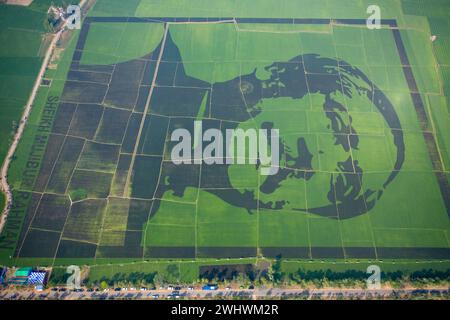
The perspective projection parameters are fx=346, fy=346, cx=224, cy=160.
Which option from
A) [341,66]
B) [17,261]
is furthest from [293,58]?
[17,261]

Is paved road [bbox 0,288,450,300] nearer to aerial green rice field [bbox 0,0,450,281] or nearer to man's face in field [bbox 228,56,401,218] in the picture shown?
aerial green rice field [bbox 0,0,450,281]

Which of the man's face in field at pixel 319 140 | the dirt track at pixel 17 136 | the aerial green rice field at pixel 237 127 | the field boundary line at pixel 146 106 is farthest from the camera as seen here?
the field boundary line at pixel 146 106

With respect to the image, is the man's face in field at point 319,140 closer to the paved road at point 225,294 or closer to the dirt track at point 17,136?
the paved road at point 225,294

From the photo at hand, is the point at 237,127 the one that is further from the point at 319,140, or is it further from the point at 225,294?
the point at 225,294

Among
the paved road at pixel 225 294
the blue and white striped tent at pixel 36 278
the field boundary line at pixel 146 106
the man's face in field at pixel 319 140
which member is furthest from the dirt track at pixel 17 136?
the man's face in field at pixel 319 140

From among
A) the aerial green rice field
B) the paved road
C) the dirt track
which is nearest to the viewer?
the paved road

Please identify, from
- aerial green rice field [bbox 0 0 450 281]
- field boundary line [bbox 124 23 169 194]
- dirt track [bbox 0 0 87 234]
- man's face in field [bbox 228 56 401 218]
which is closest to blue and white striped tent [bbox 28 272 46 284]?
aerial green rice field [bbox 0 0 450 281]

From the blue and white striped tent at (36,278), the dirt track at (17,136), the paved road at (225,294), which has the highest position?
the dirt track at (17,136)
